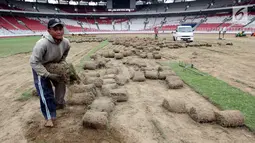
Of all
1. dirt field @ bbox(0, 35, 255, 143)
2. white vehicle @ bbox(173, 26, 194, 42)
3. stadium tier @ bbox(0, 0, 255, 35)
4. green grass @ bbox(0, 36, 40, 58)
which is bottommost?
dirt field @ bbox(0, 35, 255, 143)

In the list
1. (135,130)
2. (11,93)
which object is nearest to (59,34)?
(135,130)

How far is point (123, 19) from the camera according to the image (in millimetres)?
58875

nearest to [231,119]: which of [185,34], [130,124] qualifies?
[130,124]

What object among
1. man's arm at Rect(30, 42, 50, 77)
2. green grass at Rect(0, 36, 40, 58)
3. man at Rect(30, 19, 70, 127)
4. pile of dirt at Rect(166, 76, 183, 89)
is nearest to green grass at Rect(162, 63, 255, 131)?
pile of dirt at Rect(166, 76, 183, 89)

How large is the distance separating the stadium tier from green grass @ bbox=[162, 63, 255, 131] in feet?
119

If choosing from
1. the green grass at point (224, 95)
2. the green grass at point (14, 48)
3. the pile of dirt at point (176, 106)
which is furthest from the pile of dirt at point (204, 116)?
the green grass at point (14, 48)

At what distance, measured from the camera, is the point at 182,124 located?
11.8 ft

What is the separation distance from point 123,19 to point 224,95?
5654 cm

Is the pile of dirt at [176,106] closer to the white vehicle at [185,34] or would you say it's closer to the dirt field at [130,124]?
the dirt field at [130,124]

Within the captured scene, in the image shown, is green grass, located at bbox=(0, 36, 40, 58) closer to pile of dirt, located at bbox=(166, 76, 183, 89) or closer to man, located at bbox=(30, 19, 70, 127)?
man, located at bbox=(30, 19, 70, 127)

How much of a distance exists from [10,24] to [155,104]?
149ft

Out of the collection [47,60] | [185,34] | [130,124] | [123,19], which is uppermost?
[123,19]

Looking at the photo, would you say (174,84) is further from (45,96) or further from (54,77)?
(45,96)

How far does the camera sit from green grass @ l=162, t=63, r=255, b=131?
3.99 meters
